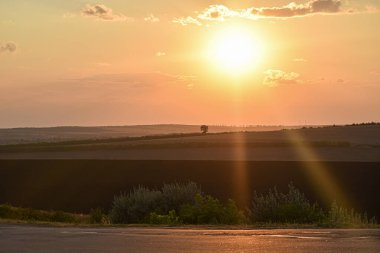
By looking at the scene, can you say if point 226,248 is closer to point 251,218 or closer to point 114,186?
point 251,218

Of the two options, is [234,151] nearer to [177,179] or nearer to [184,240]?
[177,179]

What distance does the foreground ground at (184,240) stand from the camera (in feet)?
46.6

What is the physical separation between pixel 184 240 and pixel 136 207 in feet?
44.7

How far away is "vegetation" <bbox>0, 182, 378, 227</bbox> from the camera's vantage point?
944 inches

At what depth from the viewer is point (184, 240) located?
1553cm

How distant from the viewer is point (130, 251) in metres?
13.9

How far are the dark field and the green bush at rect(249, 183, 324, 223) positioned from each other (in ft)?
42.2

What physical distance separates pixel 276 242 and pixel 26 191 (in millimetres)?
37386

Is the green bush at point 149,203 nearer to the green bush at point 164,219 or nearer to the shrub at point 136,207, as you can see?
the shrub at point 136,207

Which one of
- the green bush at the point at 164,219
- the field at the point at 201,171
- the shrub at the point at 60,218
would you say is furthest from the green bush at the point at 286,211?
the field at the point at 201,171

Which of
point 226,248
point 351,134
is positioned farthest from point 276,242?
point 351,134

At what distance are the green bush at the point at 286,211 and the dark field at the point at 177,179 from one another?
12.9 metres

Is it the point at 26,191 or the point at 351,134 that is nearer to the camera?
the point at 26,191

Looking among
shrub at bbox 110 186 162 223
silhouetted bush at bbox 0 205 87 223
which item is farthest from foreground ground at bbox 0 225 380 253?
shrub at bbox 110 186 162 223
